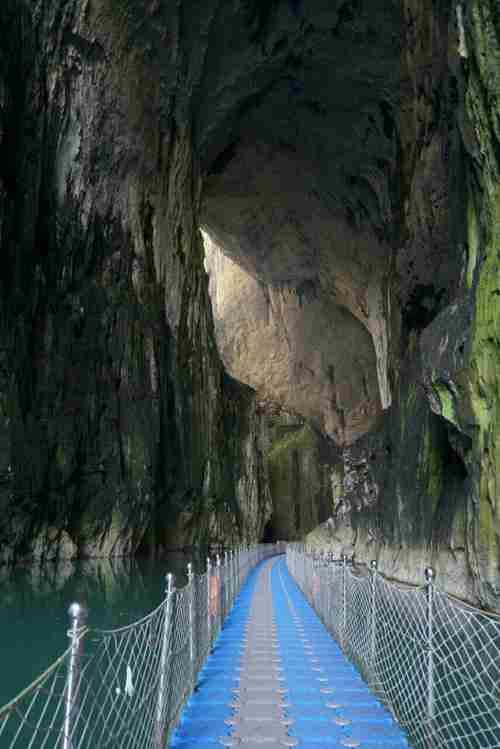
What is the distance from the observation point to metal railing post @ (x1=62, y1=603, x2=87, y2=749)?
205cm

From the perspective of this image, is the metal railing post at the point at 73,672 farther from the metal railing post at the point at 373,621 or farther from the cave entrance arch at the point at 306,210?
the cave entrance arch at the point at 306,210

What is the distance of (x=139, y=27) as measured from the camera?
1927cm

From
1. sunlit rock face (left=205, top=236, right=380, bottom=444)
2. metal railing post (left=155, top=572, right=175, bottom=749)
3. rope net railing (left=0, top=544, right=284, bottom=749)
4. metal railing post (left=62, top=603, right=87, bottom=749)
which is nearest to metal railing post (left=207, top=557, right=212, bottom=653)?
rope net railing (left=0, top=544, right=284, bottom=749)

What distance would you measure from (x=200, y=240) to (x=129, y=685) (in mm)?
28347

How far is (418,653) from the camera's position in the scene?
418 centimetres

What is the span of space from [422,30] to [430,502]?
1363 cm

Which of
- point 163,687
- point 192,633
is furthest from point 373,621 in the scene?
point 163,687

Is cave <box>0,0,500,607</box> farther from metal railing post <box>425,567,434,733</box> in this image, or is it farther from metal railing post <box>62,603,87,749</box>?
metal railing post <box>62,603,87,749</box>

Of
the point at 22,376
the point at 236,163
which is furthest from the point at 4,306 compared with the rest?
the point at 236,163

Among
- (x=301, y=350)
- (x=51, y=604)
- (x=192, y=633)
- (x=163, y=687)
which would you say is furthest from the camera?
(x=301, y=350)

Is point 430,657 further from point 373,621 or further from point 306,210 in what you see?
point 306,210

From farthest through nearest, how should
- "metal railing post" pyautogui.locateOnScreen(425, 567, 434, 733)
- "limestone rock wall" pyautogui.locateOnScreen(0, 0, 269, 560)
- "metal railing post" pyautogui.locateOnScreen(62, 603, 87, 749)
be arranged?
1. "limestone rock wall" pyautogui.locateOnScreen(0, 0, 269, 560)
2. "metal railing post" pyautogui.locateOnScreen(425, 567, 434, 733)
3. "metal railing post" pyautogui.locateOnScreen(62, 603, 87, 749)

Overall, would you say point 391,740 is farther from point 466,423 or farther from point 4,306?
point 4,306

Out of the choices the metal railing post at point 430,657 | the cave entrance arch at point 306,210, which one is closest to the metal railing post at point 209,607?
the metal railing post at point 430,657
